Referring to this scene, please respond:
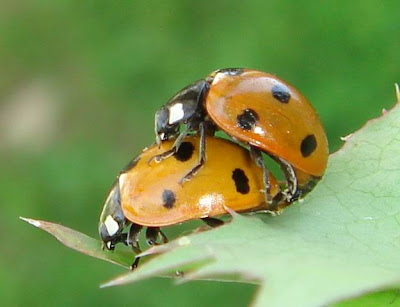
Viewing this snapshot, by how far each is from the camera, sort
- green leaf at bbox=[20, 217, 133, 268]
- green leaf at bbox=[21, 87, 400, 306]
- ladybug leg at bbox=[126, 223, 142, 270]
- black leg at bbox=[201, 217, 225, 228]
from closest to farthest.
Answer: green leaf at bbox=[21, 87, 400, 306] < green leaf at bbox=[20, 217, 133, 268] < black leg at bbox=[201, 217, 225, 228] < ladybug leg at bbox=[126, 223, 142, 270]

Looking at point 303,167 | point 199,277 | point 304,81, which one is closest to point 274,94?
point 303,167

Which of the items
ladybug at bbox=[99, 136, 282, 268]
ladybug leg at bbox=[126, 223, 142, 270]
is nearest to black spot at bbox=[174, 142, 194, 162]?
ladybug at bbox=[99, 136, 282, 268]

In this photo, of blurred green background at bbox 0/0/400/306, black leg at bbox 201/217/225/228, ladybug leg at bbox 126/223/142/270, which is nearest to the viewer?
black leg at bbox 201/217/225/228

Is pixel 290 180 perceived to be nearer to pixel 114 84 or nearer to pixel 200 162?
pixel 200 162

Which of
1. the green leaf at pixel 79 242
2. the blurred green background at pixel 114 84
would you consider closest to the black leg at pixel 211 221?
the green leaf at pixel 79 242

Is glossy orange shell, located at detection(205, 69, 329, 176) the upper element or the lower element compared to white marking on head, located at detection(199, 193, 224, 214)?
upper

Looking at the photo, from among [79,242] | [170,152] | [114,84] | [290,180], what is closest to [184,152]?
[170,152]

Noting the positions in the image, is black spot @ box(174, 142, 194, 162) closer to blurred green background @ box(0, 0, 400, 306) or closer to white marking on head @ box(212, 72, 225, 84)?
white marking on head @ box(212, 72, 225, 84)
